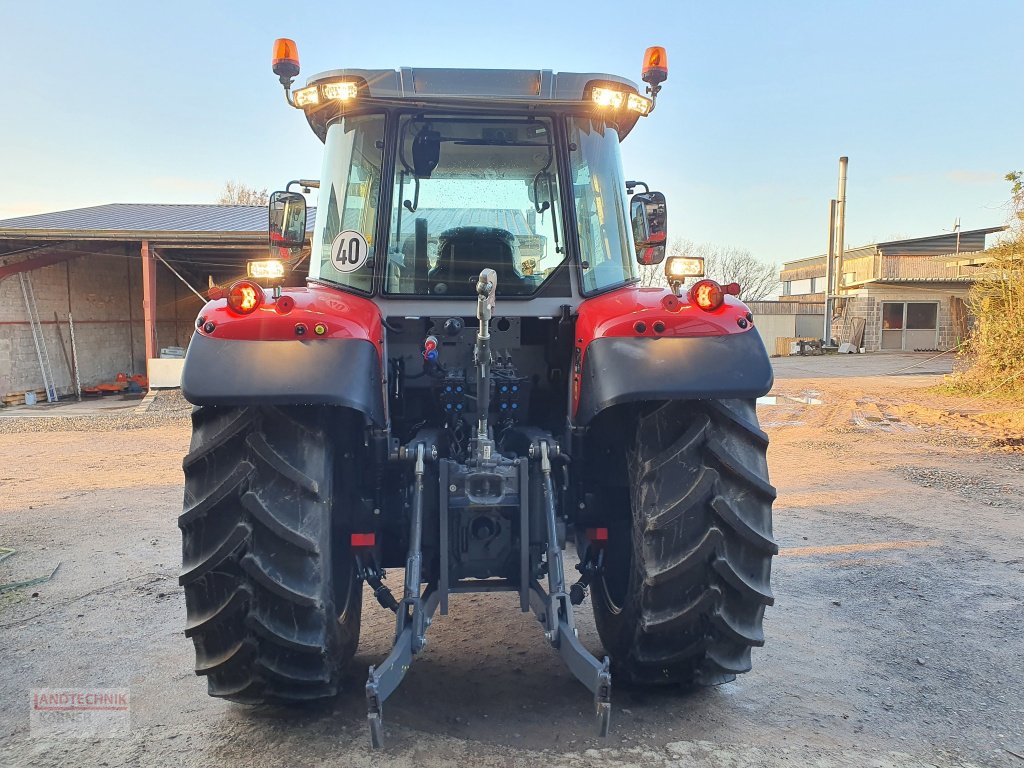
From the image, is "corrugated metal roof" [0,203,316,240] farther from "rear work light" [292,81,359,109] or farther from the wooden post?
"rear work light" [292,81,359,109]

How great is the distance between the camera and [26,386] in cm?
1736

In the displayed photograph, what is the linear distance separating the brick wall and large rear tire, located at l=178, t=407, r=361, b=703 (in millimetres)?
17143

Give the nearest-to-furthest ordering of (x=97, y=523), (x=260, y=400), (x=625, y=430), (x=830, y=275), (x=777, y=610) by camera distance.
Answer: (x=260, y=400) < (x=625, y=430) < (x=777, y=610) < (x=97, y=523) < (x=830, y=275)

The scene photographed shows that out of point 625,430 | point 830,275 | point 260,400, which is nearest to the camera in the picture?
point 260,400

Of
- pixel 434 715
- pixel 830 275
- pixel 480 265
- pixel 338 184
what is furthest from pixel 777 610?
pixel 830 275

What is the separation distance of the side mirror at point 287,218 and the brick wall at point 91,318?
52.7 feet

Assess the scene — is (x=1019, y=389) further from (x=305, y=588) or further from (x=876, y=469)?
(x=305, y=588)

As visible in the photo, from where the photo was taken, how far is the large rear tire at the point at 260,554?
8.43ft

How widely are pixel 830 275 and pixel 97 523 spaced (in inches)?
1103

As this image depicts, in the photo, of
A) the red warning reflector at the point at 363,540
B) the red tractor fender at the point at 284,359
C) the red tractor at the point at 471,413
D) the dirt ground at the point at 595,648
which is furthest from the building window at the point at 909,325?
the red tractor fender at the point at 284,359

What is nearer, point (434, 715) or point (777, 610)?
point (434, 715)

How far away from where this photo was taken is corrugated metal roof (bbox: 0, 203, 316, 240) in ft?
54.1

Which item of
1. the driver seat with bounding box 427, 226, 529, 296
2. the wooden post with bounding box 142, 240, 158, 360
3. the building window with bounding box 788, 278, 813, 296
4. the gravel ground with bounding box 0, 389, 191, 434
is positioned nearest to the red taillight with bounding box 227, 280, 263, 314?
the driver seat with bounding box 427, 226, 529, 296

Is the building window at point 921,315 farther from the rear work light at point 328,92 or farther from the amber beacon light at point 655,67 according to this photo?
the rear work light at point 328,92
